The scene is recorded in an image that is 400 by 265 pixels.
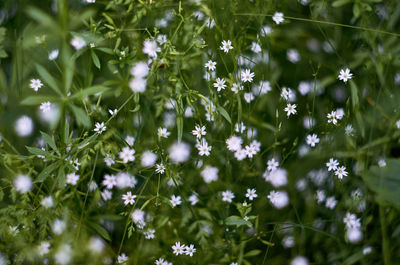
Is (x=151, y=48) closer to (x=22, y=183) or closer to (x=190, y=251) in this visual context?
(x=22, y=183)

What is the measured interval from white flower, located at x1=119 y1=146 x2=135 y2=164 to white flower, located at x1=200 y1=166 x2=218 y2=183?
35 centimetres

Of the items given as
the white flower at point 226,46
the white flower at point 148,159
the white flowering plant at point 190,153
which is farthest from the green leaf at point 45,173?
the white flower at point 226,46

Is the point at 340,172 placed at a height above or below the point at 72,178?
above

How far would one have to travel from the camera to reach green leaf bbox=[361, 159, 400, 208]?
152 cm

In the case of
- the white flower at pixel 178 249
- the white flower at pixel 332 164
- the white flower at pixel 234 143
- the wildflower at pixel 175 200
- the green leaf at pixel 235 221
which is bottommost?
the white flower at pixel 178 249

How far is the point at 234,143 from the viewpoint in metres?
1.57

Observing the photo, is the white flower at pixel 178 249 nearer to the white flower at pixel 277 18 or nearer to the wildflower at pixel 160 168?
the wildflower at pixel 160 168

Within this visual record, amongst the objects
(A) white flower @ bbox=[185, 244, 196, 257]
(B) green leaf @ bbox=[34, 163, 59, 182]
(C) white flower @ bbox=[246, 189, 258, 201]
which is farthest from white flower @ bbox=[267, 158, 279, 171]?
(B) green leaf @ bbox=[34, 163, 59, 182]

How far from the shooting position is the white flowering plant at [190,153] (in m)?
1.45

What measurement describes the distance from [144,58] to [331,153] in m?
0.92

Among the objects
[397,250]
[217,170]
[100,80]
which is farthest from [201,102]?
[397,250]

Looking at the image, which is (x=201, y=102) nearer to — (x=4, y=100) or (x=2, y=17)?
(x=4, y=100)

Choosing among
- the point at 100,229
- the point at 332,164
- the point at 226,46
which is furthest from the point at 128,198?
the point at 332,164

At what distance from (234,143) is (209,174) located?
7.4 inches
